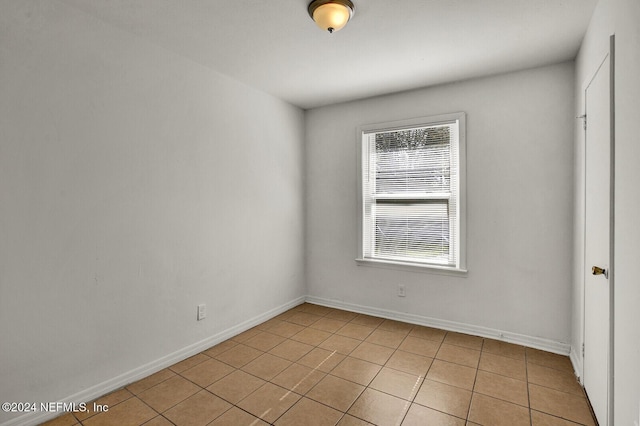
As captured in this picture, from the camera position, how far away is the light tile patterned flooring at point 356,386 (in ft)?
6.39

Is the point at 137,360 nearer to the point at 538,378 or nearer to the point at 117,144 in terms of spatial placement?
the point at 117,144

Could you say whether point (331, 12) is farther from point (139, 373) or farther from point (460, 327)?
point (460, 327)

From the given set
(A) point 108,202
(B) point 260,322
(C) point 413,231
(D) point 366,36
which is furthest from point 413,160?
(A) point 108,202

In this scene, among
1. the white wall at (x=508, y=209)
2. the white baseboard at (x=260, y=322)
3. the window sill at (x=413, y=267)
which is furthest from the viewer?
the window sill at (x=413, y=267)

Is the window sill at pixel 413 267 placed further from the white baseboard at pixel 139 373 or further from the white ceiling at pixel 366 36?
the white ceiling at pixel 366 36

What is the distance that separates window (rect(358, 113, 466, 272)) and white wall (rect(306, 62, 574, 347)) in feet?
0.38

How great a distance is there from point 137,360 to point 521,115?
375 cm

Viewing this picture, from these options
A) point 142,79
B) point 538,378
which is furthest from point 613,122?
point 142,79

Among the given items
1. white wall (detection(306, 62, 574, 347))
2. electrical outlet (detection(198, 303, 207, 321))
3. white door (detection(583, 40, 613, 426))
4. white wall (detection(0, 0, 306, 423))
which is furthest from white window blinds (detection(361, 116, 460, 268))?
electrical outlet (detection(198, 303, 207, 321))

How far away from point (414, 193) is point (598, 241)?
1.74m

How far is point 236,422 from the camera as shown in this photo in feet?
6.25

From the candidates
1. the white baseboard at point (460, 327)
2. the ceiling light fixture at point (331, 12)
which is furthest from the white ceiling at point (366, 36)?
the white baseboard at point (460, 327)

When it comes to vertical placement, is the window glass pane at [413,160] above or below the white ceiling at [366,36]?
below

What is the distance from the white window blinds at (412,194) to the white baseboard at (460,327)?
1.94 feet
